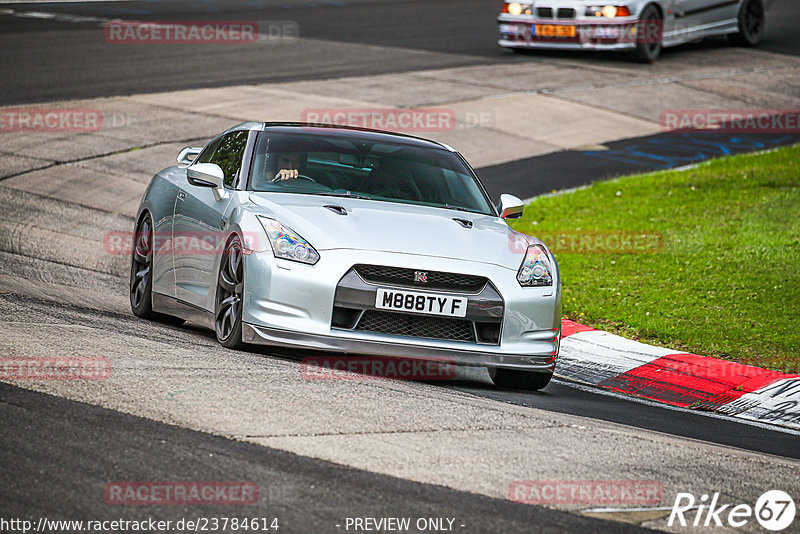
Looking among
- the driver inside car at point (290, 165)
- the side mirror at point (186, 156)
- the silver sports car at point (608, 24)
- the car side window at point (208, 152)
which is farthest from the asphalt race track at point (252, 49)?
the driver inside car at point (290, 165)

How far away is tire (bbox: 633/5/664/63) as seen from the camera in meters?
21.5

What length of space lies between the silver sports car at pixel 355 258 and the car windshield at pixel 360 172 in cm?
1

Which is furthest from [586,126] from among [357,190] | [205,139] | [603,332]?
[357,190]

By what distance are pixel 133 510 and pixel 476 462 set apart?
1.50 m

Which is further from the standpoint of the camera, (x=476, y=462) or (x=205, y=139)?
(x=205, y=139)

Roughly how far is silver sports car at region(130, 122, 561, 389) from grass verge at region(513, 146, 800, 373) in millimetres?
1919

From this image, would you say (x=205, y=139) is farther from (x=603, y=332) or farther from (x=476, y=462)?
(x=476, y=462)

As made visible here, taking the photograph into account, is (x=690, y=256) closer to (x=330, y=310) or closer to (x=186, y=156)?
(x=186, y=156)

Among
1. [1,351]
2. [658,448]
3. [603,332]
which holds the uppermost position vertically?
[1,351]

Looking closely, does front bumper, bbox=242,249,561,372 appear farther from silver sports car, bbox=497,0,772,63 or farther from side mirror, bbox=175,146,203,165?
silver sports car, bbox=497,0,772,63

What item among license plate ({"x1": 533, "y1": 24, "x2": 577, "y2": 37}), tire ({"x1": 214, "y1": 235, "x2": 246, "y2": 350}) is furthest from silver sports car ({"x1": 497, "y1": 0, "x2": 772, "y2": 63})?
tire ({"x1": 214, "y1": 235, "x2": 246, "y2": 350})

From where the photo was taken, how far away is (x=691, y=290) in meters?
9.98

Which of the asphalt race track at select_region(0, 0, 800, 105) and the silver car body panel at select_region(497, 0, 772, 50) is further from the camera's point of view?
the silver car body panel at select_region(497, 0, 772, 50)

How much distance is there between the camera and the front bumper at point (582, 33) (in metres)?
21.5
